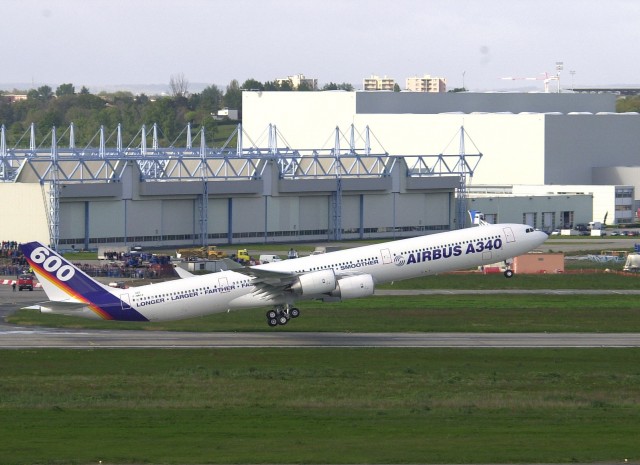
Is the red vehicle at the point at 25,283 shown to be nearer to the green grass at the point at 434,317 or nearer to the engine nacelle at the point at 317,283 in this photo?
the green grass at the point at 434,317

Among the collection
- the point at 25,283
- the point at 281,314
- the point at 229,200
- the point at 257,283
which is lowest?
the point at 25,283

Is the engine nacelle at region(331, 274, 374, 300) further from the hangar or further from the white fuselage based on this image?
the hangar

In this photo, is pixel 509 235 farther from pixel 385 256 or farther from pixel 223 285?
pixel 223 285

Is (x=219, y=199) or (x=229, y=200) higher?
(x=219, y=199)

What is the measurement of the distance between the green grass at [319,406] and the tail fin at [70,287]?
4.19 metres

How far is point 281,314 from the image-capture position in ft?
274

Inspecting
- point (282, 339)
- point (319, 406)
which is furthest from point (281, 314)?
point (319, 406)

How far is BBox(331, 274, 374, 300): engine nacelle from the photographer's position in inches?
3123

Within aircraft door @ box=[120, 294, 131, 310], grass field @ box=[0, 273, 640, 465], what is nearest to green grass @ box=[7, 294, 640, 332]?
grass field @ box=[0, 273, 640, 465]

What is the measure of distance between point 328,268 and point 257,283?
475 cm

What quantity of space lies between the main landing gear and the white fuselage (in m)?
1.12

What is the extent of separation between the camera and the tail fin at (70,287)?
76.6 metres

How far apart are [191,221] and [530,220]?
56.9m

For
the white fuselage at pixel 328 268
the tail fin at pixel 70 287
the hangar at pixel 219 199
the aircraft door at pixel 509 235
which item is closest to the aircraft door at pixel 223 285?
the white fuselage at pixel 328 268
